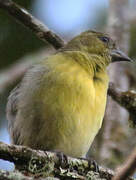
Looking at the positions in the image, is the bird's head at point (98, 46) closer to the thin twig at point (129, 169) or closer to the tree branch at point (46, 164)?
the tree branch at point (46, 164)

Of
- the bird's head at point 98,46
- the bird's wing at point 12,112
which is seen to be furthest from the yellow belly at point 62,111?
the bird's head at point 98,46

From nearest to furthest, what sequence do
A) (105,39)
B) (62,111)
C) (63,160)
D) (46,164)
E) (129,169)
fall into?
1. (129,169)
2. (46,164)
3. (63,160)
4. (62,111)
5. (105,39)

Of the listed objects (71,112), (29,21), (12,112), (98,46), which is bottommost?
(12,112)

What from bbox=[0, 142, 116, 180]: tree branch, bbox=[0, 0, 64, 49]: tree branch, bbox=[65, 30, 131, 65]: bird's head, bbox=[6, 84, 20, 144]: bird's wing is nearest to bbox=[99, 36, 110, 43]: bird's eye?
bbox=[65, 30, 131, 65]: bird's head

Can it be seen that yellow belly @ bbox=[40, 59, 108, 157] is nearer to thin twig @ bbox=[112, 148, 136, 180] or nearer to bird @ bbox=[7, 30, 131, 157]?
bird @ bbox=[7, 30, 131, 157]

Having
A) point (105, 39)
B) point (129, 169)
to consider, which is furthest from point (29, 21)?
point (129, 169)

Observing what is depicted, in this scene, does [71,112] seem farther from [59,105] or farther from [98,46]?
[98,46]
